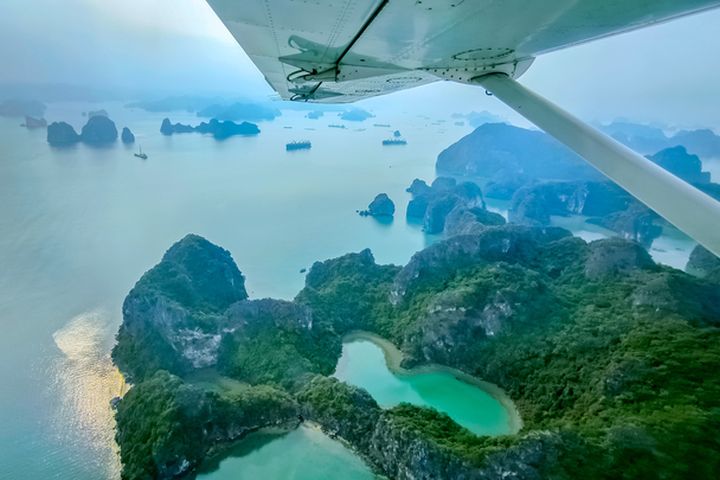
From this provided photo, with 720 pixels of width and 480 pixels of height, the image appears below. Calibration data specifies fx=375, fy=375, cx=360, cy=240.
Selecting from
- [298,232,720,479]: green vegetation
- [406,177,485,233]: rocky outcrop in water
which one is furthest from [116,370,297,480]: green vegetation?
[406,177,485,233]: rocky outcrop in water

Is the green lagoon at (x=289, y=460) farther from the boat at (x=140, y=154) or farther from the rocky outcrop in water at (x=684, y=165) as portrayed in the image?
the rocky outcrop in water at (x=684, y=165)

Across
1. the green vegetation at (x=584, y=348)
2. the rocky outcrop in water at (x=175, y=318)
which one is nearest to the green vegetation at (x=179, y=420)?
the rocky outcrop in water at (x=175, y=318)

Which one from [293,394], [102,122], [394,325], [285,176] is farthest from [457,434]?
[102,122]

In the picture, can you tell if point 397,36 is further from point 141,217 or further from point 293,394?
point 141,217

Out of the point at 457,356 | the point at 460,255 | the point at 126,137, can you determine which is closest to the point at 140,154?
Answer: the point at 126,137

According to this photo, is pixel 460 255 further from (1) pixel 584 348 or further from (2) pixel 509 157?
(2) pixel 509 157

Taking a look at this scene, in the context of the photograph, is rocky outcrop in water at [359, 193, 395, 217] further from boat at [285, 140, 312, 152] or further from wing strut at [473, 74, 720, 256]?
boat at [285, 140, 312, 152]
